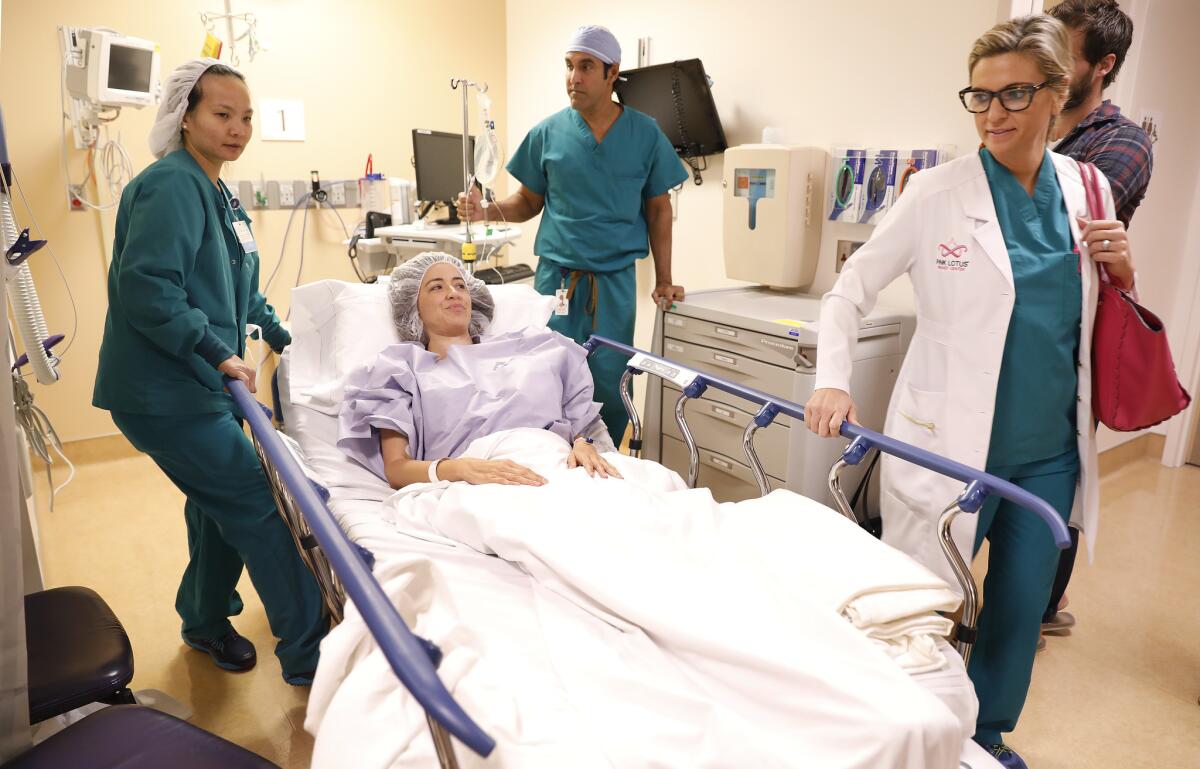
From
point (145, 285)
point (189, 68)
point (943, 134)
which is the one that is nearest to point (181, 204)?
point (145, 285)

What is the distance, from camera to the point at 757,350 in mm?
2629

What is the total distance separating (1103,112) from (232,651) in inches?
109

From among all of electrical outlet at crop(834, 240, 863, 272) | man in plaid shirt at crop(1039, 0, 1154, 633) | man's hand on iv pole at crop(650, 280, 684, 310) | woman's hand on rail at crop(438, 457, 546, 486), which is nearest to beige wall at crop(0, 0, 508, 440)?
man's hand on iv pole at crop(650, 280, 684, 310)

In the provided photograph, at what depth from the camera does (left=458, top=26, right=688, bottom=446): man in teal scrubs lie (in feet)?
9.00

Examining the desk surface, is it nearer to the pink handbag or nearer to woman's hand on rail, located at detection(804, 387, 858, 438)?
woman's hand on rail, located at detection(804, 387, 858, 438)

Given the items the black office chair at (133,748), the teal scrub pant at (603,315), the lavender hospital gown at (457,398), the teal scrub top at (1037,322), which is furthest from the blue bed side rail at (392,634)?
the teal scrub pant at (603,315)

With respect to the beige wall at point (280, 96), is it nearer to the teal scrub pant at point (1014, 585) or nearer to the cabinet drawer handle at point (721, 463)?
the cabinet drawer handle at point (721, 463)

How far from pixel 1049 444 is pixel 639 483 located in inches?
34.8

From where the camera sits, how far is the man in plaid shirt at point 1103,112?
1.96 m

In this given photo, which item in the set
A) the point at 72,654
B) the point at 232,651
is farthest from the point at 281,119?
the point at 72,654

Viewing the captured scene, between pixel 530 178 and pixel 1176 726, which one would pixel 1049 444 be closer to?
pixel 1176 726

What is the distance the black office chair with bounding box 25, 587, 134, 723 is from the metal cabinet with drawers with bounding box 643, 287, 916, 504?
6.07ft

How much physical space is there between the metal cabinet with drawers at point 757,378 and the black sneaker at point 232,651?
5.05 feet

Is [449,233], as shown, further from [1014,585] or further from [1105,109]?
[1014,585]
